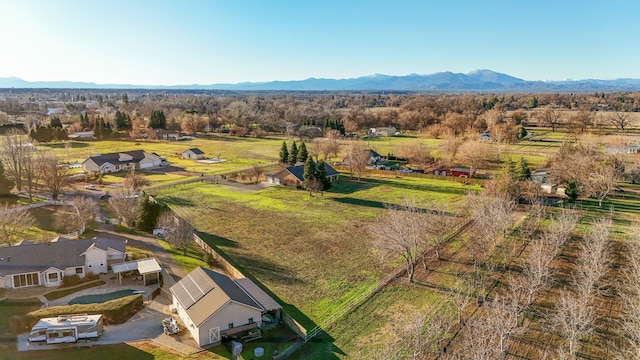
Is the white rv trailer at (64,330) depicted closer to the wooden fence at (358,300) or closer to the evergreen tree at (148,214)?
the wooden fence at (358,300)

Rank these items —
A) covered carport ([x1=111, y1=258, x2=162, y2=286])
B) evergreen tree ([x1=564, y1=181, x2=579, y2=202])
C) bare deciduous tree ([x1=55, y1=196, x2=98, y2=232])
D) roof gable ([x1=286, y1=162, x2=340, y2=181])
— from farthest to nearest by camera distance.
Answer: roof gable ([x1=286, y1=162, x2=340, y2=181]) → evergreen tree ([x1=564, y1=181, x2=579, y2=202]) → bare deciduous tree ([x1=55, y1=196, x2=98, y2=232]) → covered carport ([x1=111, y1=258, x2=162, y2=286])

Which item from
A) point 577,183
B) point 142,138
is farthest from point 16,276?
point 142,138

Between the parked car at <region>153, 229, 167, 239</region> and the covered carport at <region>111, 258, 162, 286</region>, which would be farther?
the parked car at <region>153, 229, 167, 239</region>

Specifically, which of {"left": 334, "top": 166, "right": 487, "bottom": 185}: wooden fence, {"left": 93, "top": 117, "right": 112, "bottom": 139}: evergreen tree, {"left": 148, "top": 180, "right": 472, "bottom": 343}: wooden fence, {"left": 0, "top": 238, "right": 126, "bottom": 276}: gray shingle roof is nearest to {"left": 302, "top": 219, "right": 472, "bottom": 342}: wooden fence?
{"left": 148, "top": 180, "right": 472, "bottom": 343}: wooden fence

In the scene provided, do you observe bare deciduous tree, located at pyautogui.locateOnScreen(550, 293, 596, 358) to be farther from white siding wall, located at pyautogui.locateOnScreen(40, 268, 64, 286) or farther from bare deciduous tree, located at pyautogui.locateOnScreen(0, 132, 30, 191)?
bare deciduous tree, located at pyautogui.locateOnScreen(0, 132, 30, 191)

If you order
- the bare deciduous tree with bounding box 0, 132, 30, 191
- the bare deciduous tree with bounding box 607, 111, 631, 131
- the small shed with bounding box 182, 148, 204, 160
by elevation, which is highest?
the bare deciduous tree with bounding box 607, 111, 631, 131

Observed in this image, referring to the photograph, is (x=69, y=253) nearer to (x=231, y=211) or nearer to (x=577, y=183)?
(x=231, y=211)

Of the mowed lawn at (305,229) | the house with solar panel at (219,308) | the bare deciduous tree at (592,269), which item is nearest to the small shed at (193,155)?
the mowed lawn at (305,229)

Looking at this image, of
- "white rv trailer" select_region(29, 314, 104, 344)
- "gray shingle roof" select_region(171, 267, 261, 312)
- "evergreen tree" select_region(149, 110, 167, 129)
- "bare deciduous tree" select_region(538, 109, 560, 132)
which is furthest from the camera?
"bare deciduous tree" select_region(538, 109, 560, 132)
